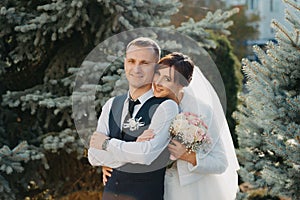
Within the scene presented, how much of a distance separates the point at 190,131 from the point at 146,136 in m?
0.22

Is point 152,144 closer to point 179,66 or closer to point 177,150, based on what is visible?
point 177,150

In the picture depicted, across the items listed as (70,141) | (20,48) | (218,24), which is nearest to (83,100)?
(70,141)

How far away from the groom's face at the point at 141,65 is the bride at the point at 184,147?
4 centimetres

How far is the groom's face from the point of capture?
265 cm

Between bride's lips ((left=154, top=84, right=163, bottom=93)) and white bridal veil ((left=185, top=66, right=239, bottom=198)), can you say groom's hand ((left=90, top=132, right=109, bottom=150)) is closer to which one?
bride's lips ((left=154, top=84, right=163, bottom=93))

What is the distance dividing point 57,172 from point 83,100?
131 centimetres

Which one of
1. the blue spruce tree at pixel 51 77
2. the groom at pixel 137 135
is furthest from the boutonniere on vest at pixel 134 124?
the blue spruce tree at pixel 51 77

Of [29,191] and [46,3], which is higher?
[46,3]

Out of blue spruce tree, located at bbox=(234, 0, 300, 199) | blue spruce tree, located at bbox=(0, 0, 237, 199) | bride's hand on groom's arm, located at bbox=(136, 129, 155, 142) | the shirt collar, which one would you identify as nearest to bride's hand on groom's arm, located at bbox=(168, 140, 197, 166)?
bride's hand on groom's arm, located at bbox=(136, 129, 155, 142)

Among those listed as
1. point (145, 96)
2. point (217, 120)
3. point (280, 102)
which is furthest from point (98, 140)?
point (280, 102)

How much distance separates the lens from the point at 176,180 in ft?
9.41

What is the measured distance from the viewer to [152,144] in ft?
8.52

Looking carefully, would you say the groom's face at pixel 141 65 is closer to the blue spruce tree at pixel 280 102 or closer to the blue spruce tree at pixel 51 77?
the blue spruce tree at pixel 280 102

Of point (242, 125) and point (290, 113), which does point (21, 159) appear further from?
point (290, 113)
